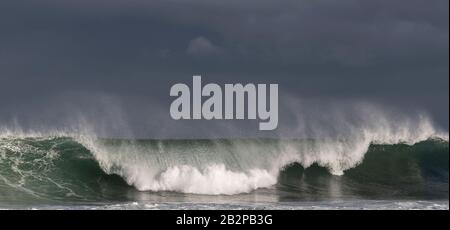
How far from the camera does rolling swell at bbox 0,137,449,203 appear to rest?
66.2 ft

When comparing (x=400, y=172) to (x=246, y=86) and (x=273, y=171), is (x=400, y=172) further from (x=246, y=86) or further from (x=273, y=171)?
(x=246, y=86)

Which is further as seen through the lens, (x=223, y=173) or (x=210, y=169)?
(x=210, y=169)

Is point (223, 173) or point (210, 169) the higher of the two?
point (210, 169)

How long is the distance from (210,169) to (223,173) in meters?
0.50

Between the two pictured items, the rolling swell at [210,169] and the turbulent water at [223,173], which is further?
the rolling swell at [210,169]

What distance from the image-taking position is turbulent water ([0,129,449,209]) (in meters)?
18.5

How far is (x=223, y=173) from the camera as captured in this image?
22.0 m

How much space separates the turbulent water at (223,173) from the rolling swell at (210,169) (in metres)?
0.03

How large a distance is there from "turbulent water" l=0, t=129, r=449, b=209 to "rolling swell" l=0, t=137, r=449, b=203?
3 centimetres

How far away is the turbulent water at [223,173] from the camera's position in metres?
18.5

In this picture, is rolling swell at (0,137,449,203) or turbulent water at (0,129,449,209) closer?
turbulent water at (0,129,449,209)

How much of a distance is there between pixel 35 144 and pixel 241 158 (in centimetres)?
686
